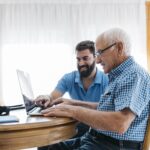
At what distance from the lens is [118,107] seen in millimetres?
1308

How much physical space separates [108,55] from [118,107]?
1.06 feet

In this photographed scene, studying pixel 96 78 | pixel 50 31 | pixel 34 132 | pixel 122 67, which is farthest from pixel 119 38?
pixel 50 31

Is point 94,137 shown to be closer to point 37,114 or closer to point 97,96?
point 37,114

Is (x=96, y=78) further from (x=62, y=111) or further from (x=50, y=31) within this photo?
(x=50, y=31)

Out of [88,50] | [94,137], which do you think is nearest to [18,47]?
[88,50]

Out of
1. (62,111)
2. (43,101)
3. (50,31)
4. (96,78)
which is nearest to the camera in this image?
(62,111)

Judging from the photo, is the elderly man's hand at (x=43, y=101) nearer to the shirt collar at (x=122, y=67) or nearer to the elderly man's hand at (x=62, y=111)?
the elderly man's hand at (x=62, y=111)

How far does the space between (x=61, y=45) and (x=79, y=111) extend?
93.8 inches

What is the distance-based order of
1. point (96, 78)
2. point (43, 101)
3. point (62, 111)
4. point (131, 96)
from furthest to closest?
point (96, 78)
point (43, 101)
point (62, 111)
point (131, 96)

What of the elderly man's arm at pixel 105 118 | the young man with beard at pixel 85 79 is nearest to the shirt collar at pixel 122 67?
the elderly man's arm at pixel 105 118

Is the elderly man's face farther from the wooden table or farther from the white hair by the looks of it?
the wooden table

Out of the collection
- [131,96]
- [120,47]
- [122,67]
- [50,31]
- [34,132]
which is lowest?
[34,132]

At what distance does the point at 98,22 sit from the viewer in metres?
3.71

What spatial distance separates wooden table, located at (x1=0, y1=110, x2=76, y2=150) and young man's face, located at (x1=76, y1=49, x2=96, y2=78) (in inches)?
38.3
